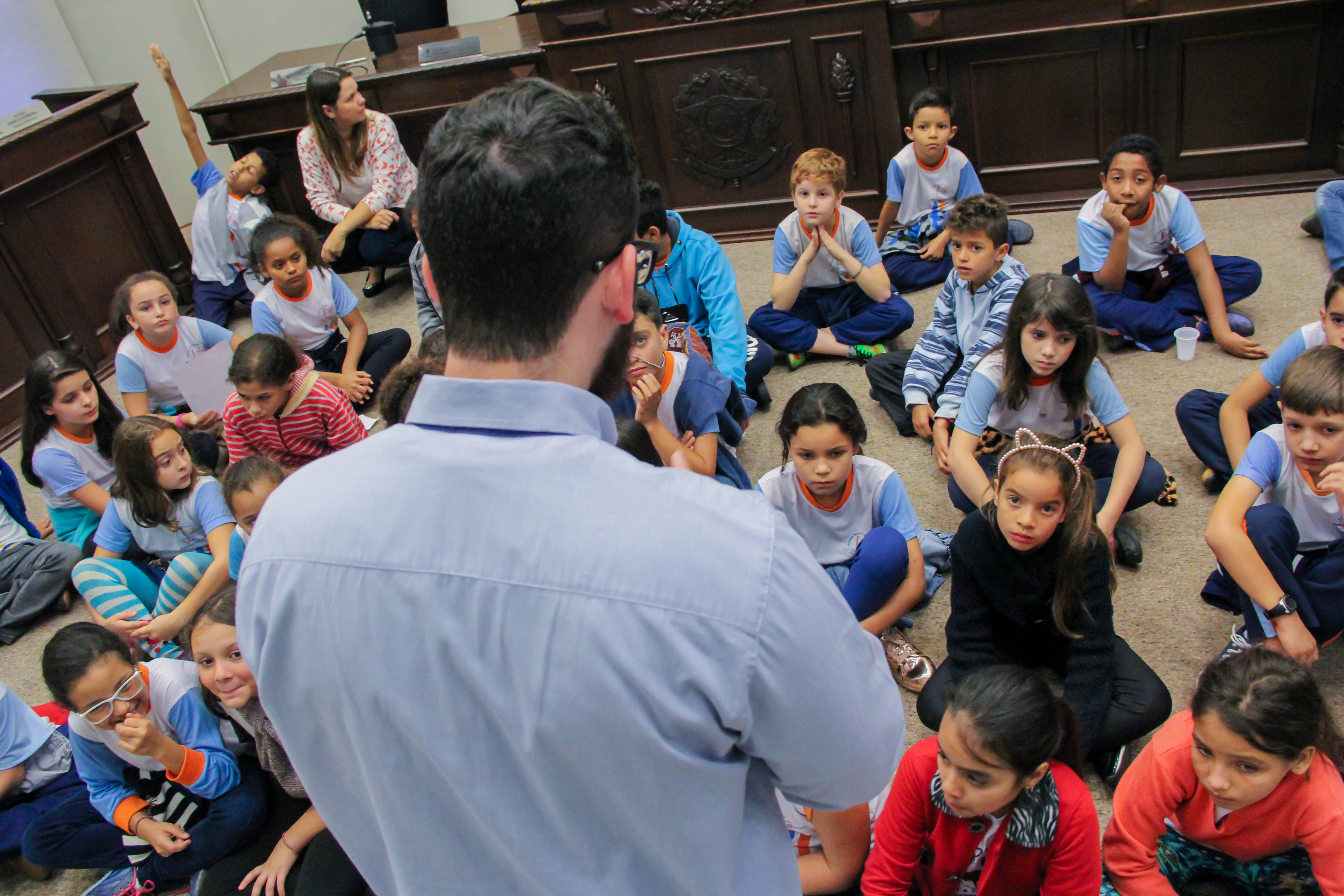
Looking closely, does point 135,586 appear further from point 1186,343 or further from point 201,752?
point 1186,343

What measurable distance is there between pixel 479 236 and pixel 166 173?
6296 millimetres

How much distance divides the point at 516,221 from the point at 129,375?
319cm

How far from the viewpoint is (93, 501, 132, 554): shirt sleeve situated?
2746 millimetres

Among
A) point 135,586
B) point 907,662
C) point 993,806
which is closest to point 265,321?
point 135,586

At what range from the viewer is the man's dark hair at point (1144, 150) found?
2.97 m

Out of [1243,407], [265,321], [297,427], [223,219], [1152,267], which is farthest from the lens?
[223,219]

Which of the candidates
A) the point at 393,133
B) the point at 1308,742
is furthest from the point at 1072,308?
the point at 393,133

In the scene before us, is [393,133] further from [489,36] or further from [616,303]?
[616,303]

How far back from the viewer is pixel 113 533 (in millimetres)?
2750

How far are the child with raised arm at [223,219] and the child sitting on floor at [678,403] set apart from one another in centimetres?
234

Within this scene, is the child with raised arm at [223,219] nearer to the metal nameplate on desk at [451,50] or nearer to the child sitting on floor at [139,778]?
the metal nameplate on desk at [451,50]

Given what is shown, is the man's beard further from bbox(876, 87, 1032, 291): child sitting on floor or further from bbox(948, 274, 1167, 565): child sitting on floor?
bbox(876, 87, 1032, 291): child sitting on floor

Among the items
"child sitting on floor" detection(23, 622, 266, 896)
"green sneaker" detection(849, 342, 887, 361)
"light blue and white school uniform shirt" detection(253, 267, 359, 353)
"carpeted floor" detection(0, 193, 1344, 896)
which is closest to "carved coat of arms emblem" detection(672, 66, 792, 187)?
"carpeted floor" detection(0, 193, 1344, 896)

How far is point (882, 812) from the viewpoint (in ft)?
5.29
